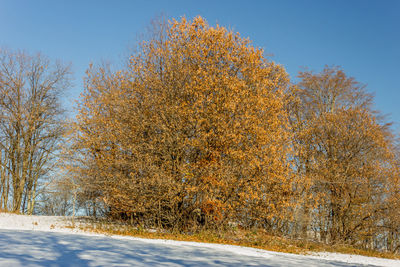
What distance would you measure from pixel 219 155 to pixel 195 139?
130cm

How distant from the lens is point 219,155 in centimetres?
1452

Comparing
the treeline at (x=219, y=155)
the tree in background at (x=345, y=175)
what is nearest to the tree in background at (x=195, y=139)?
the treeline at (x=219, y=155)

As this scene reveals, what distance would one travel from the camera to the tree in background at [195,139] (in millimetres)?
14633

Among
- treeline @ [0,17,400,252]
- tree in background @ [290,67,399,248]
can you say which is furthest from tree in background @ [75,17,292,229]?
tree in background @ [290,67,399,248]

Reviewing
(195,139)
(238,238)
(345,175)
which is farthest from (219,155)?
(345,175)

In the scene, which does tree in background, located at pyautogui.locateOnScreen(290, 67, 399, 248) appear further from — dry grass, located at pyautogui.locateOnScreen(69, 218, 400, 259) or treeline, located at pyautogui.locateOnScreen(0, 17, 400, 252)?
dry grass, located at pyautogui.locateOnScreen(69, 218, 400, 259)

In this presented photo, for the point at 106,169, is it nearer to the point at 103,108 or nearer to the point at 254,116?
the point at 103,108

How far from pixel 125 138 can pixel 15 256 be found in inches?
419

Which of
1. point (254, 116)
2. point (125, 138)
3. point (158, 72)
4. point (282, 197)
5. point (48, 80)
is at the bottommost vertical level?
point (282, 197)

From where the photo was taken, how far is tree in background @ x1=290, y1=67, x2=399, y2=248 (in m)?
17.8

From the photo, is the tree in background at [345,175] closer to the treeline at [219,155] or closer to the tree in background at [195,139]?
the treeline at [219,155]

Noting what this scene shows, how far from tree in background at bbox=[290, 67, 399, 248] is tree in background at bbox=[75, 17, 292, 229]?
126 inches

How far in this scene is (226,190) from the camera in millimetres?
14453

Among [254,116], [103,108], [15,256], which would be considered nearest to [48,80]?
[103,108]
